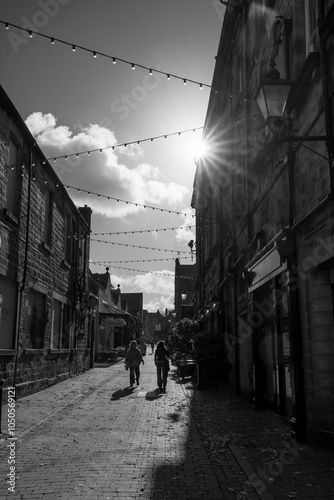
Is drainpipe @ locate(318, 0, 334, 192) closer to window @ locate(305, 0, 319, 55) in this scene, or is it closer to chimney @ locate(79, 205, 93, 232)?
window @ locate(305, 0, 319, 55)

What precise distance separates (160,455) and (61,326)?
1181 cm

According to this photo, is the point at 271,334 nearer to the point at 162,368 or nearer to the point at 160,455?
the point at 160,455

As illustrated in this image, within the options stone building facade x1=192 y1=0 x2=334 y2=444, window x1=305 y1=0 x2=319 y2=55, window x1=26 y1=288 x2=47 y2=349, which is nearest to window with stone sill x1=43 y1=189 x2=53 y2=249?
window x1=26 y1=288 x2=47 y2=349

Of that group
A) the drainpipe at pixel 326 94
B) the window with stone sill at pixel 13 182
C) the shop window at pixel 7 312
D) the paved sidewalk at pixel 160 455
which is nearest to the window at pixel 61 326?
the shop window at pixel 7 312

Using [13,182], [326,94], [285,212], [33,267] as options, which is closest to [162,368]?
[33,267]

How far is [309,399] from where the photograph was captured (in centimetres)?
695

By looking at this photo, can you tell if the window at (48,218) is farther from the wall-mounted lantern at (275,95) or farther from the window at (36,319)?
the wall-mounted lantern at (275,95)

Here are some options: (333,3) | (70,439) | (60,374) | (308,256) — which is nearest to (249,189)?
(308,256)

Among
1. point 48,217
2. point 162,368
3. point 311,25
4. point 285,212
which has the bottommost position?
point 162,368

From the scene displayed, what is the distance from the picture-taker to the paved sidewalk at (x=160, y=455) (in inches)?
193

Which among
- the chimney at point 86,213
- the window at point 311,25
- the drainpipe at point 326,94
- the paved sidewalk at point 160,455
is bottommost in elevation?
the paved sidewalk at point 160,455

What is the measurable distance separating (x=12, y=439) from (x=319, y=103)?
6794 millimetres

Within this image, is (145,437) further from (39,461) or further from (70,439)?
(39,461)

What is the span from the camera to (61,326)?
1755cm
